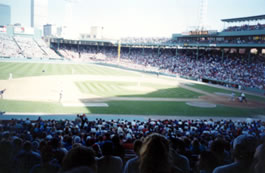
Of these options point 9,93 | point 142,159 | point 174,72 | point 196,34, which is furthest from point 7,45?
point 142,159

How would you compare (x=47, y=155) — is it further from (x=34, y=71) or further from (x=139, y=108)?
(x=34, y=71)

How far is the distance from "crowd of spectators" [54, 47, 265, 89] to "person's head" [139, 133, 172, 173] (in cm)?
3816

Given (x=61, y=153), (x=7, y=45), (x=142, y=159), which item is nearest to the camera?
(x=142, y=159)

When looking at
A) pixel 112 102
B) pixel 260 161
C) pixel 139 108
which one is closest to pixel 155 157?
pixel 260 161

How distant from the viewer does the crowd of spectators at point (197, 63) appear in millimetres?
39812

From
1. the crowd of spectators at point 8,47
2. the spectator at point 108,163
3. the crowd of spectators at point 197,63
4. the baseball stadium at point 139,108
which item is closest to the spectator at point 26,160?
the baseball stadium at point 139,108

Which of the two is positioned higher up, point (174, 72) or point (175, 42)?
point (175, 42)

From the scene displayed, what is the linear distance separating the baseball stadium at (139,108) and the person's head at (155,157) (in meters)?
0.01

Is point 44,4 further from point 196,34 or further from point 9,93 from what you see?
point 196,34

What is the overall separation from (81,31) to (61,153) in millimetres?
135814

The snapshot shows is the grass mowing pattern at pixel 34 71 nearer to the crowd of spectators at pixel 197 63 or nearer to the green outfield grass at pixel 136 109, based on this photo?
the crowd of spectators at pixel 197 63

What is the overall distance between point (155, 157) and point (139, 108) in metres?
18.7

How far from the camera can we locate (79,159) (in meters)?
2.33

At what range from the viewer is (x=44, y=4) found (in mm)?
13062
